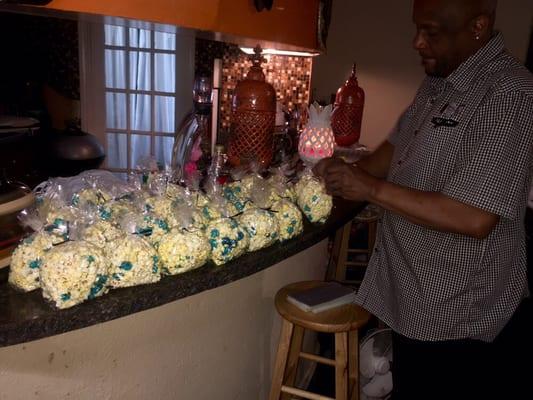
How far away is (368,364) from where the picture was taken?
2564 mm

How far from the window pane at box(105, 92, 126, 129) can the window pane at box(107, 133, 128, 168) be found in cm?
11

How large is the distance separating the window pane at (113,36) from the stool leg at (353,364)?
4484mm

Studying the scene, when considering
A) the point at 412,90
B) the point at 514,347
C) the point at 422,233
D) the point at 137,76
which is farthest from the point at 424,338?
the point at 137,76

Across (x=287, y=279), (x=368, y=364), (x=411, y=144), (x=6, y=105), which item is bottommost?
(x=368, y=364)

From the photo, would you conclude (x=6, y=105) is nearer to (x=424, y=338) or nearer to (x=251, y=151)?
(x=251, y=151)

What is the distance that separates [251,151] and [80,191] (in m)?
0.89

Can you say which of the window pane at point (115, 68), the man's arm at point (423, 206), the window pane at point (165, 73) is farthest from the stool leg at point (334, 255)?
the window pane at point (115, 68)

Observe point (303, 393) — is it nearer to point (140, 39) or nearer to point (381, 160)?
point (381, 160)

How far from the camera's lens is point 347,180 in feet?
5.32

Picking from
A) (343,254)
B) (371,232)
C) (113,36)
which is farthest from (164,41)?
(343,254)

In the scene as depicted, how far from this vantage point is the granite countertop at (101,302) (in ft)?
3.30

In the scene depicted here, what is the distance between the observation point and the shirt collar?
1526 millimetres

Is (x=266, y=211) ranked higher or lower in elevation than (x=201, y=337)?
higher

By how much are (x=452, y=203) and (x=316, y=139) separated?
0.89 meters
